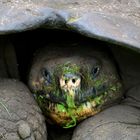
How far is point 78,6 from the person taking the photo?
2717 millimetres

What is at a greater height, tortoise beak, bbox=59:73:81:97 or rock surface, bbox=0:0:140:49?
rock surface, bbox=0:0:140:49

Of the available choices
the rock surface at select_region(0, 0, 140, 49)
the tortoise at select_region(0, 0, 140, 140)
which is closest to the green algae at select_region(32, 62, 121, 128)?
the tortoise at select_region(0, 0, 140, 140)

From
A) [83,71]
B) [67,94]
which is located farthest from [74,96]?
[83,71]

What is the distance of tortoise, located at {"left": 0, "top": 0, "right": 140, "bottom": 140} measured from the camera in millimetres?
2584

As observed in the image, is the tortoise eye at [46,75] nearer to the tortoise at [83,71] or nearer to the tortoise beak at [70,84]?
the tortoise at [83,71]

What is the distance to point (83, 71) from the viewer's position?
9.43 feet

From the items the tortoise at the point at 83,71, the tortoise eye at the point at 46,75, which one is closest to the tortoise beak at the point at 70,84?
the tortoise at the point at 83,71

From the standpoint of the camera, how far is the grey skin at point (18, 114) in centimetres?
264

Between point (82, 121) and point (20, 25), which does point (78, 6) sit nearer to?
point (20, 25)

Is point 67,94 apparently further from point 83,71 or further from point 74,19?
point 74,19

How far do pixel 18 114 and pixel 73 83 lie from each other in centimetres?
27

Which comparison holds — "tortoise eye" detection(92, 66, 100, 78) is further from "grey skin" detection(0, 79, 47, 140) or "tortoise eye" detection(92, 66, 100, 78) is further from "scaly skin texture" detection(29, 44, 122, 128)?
"grey skin" detection(0, 79, 47, 140)

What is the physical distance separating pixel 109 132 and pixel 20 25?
619mm

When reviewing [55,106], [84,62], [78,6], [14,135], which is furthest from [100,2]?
[14,135]
